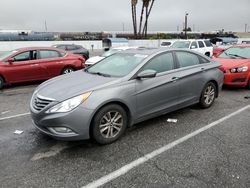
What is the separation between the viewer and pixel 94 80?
3662 mm

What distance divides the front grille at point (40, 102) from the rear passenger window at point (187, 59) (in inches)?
109

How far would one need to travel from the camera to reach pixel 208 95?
203 inches

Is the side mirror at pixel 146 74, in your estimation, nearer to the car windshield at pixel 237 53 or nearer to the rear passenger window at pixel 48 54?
the car windshield at pixel 237 53

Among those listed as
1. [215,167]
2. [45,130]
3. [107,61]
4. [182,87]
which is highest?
[107,61]

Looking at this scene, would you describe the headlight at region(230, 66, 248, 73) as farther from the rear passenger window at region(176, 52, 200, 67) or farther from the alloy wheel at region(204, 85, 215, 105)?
the rear passenger window at region(176, 52, 200, 67)

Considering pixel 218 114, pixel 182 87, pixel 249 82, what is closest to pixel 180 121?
pixel 182 87

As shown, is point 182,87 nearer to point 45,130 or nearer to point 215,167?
point 215,167

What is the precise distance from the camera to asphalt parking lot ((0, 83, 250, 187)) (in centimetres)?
266

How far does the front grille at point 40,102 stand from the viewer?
10.7ft

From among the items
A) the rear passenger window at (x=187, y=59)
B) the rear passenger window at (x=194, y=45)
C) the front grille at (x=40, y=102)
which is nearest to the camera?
the front grille at (x=40, y=102)

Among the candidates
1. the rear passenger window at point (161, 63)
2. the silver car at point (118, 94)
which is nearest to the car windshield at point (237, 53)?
the silver car at point (118, 94)

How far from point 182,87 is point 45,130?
108 inches

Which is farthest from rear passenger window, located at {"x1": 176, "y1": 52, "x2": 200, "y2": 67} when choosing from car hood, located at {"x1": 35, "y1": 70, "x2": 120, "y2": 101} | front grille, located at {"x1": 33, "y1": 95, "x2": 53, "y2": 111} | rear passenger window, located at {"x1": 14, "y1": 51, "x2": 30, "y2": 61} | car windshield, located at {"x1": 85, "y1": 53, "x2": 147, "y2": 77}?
rear passenger window, located at {"x1": 14, "y1": 51, "x2": 30, "y2": 61}

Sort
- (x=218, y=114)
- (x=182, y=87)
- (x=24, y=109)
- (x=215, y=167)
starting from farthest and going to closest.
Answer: (x=24, y=109)
(x=218, y=114)
(x=182, y=87)
(x=215, y=167)
